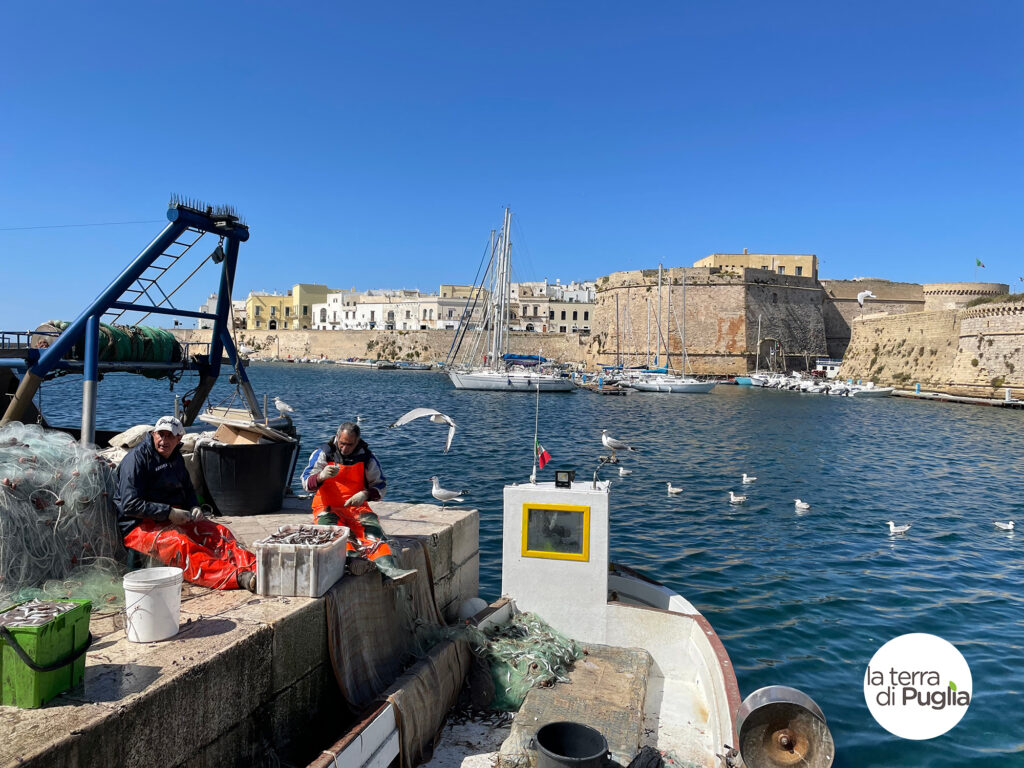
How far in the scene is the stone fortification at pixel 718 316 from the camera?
57750 millimetres

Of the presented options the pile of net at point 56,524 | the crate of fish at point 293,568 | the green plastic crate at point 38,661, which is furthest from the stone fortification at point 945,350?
the green plastic crate at point 38,661

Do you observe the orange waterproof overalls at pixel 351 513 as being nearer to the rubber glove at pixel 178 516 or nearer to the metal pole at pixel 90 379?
the rubber glove at pixel 178 516

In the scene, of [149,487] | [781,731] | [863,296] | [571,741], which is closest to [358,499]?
[149,487]

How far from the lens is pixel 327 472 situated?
196 inches

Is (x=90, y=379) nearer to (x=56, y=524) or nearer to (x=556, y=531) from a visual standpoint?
(x=56, y=524)

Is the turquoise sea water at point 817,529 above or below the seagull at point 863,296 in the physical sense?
below

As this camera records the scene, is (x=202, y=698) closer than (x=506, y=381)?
Yes

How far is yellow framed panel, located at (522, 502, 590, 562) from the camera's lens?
5766 mm

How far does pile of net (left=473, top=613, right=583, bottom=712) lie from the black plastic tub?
2451 mm

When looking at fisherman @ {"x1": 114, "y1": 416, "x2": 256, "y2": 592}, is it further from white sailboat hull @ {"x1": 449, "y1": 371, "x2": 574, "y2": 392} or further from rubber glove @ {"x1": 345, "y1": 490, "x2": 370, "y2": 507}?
white sailboat hull @ {"x1": 449, "y1": 371, "x2": 574, "y2": 392}

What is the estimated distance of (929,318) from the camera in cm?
4584

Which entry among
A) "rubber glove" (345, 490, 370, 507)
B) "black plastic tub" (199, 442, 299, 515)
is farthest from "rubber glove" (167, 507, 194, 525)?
"black plastic tub" (199, 442, 299, 515)

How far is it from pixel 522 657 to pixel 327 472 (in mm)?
1943

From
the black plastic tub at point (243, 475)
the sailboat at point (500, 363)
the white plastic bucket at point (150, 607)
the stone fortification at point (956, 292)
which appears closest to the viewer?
the white plastic bucket at point (150, 607)
